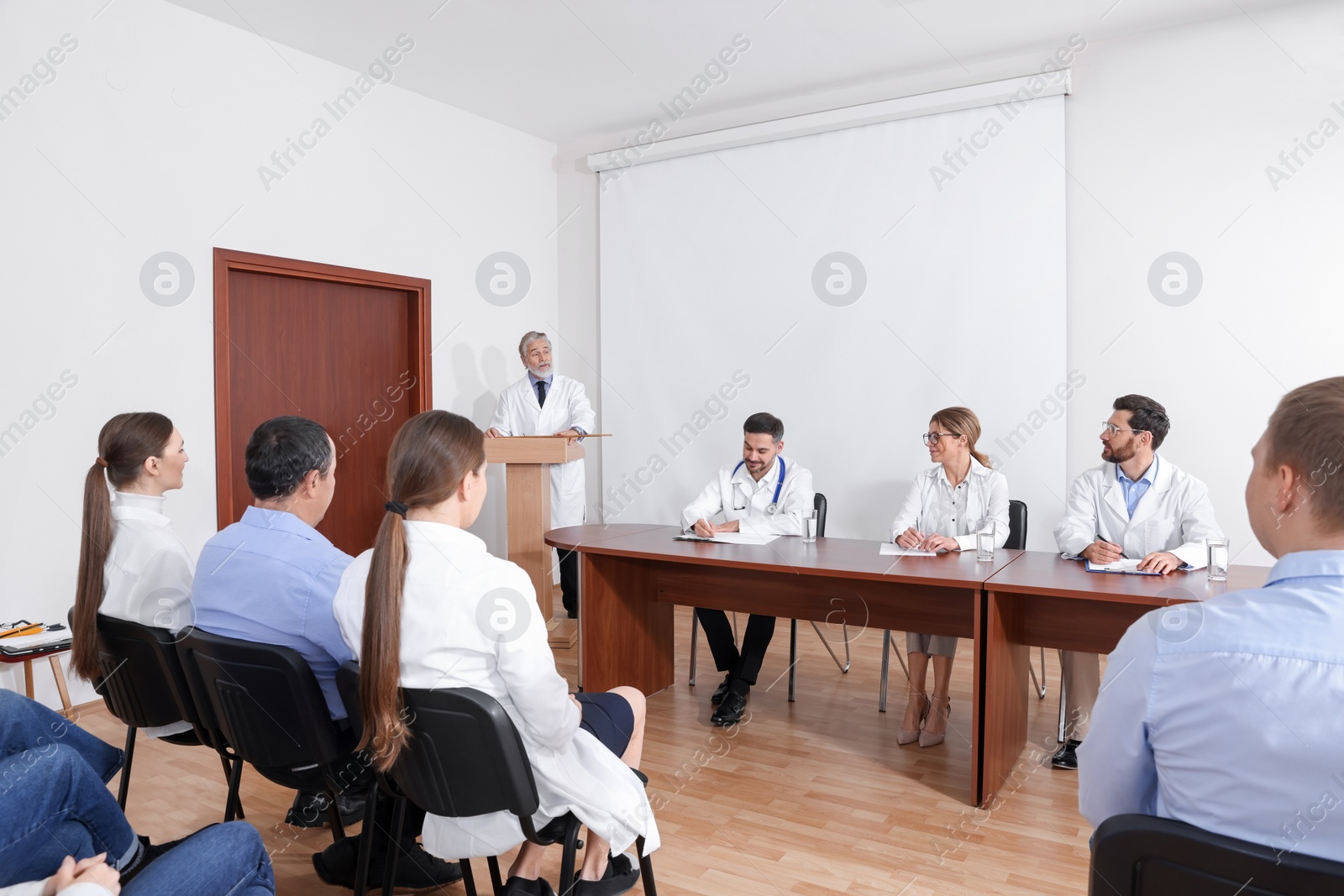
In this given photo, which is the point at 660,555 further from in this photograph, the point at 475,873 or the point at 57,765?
the point at 57,765

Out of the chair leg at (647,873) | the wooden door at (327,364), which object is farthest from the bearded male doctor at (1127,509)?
the wooden door at (327,364)

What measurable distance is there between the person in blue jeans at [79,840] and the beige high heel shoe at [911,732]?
7.73 ft

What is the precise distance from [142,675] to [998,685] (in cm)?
243

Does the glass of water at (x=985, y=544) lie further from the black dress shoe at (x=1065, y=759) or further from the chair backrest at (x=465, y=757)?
the chair backrest at (x=465, y=757)

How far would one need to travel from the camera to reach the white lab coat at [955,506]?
348 cm

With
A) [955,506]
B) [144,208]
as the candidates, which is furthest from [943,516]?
[144,208]

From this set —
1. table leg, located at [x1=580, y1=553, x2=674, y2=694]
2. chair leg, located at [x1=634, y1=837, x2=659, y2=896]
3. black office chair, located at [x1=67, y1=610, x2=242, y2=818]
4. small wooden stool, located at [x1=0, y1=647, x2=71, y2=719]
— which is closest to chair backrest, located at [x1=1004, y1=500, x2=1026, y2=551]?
table leg, located at [x1=580, y1=553, x2=674, y2=694]

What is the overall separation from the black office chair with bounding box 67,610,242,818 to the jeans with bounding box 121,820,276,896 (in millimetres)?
785

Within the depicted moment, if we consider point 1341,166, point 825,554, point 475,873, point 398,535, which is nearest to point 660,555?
point 825,554

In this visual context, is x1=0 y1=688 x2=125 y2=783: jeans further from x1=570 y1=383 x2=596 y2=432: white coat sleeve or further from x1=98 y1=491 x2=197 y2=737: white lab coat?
x1=570 y1=383 x2=596 y2=432: white coat sleeve

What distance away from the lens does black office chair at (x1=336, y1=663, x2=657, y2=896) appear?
158cm

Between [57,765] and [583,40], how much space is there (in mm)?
4147

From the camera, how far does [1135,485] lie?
320cm

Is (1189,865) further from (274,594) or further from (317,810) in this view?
(317,810)
